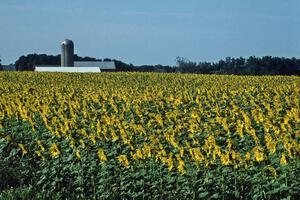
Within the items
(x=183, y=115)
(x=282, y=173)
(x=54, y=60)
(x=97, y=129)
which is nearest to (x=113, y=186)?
(x=97, y=129)

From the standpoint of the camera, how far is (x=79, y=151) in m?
8.94

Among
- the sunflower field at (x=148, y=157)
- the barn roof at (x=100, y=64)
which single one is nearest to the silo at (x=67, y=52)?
the barn roof at (x=100, y=64)

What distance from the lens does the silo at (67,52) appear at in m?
58.1

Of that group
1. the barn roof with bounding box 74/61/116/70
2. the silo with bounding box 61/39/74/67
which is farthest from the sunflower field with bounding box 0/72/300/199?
the barn roof with bounding box 74/61/116/70

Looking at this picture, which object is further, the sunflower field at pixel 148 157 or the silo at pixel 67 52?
the silo at pixel 67 52

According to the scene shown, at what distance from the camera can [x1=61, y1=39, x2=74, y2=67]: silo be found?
190 ft

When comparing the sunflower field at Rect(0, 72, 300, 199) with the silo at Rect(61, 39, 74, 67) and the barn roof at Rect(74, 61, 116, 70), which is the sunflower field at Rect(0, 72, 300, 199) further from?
the barn roof at Rect(74, 61, 116, 70)

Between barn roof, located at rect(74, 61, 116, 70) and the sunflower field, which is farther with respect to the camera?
barn roof, located at rect(74, 61, 116, 70)

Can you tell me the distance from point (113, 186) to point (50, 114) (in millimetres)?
3738

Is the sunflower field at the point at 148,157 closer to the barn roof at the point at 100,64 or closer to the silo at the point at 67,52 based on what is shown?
the silo at the point at 67,52

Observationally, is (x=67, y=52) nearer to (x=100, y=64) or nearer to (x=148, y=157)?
(x=100, y=64)

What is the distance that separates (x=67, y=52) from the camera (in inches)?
2298

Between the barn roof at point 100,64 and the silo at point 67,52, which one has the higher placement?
the silo at point 67,52

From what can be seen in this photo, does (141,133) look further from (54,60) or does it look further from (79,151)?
(54,60)
